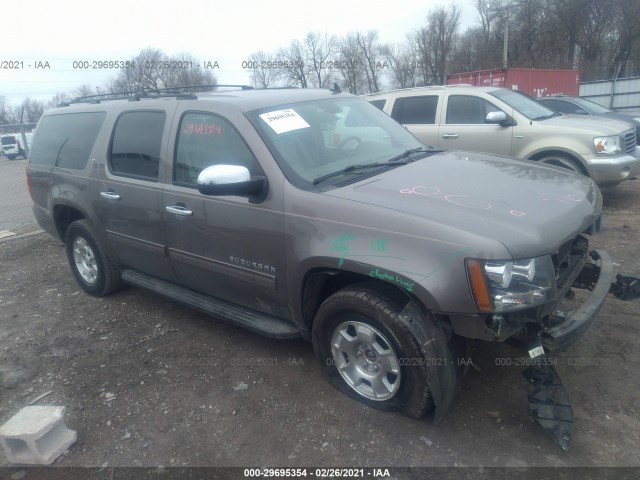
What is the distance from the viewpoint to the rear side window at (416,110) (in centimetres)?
775

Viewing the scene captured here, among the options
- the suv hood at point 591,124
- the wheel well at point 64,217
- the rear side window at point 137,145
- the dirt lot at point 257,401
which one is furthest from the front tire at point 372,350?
the suv hood at point 591,124

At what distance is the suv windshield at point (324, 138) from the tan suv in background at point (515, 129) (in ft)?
12.0

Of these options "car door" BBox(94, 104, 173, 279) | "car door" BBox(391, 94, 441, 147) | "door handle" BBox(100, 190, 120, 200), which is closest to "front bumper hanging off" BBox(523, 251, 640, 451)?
"car door" BBox(94, 104, 173, 279)

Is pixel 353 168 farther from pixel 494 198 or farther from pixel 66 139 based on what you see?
pixel 66 139

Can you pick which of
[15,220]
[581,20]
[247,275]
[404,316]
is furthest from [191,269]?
[581,20]

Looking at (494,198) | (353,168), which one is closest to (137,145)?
(353,168)

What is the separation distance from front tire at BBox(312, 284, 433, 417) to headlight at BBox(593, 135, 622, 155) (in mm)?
5238

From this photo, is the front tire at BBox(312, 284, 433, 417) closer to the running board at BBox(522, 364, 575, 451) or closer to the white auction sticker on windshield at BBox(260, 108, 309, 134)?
the running board at BBox(522, 364, 575, 451)

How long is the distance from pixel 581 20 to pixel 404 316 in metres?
49.3

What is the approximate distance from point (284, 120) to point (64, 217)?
121 inches

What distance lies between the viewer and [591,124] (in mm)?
6781

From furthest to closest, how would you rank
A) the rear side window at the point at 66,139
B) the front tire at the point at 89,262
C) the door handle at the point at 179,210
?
the front tire at the point at 89,262 → the rear side window at the point at 66,139 → the door handle at the point at 179,210

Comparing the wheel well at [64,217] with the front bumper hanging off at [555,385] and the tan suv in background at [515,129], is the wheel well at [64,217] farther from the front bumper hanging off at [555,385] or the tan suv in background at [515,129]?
the tan suv in background at [515,129]

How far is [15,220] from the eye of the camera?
31.1ft
